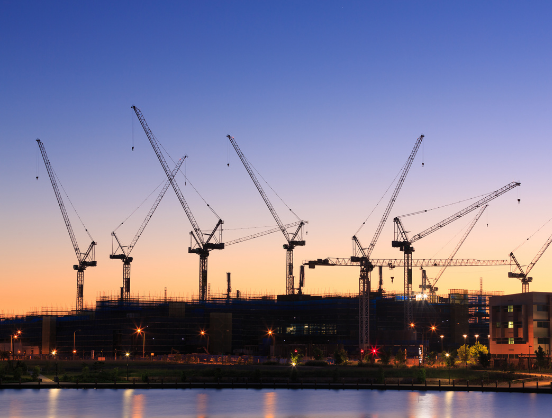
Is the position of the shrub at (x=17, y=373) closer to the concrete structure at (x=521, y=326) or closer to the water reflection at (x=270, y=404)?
the water reflection at (x=270, y=404)

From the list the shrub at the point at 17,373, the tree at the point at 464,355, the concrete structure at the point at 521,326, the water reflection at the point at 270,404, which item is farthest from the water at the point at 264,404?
the concrete structure at the point at 521,326

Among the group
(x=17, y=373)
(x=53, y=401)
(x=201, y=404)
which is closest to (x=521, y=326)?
(x=201, y=404)

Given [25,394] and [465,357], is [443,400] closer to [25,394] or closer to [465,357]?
[25,394]

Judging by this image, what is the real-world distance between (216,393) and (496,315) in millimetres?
82067

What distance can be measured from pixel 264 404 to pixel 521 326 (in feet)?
273

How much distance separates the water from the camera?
8444 cm

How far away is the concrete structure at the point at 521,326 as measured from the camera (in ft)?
509

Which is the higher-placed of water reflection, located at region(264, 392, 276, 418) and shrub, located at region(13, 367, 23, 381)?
shrub, located at region(13, 367, 23, 381)

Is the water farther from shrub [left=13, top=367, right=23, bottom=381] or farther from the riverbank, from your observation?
shrub [left=13, top=367, right=23, bottom=381]

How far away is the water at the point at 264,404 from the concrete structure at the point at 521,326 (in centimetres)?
5535

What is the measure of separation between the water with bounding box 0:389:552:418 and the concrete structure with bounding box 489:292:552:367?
55.4 meters

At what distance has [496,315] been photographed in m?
165

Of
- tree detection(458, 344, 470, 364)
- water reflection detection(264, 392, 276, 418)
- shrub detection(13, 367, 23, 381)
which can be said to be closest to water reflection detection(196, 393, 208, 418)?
water reflection detection(264, 392, 276, 418)

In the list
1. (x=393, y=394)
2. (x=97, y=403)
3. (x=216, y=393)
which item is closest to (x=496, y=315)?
(x=393, y=394)
